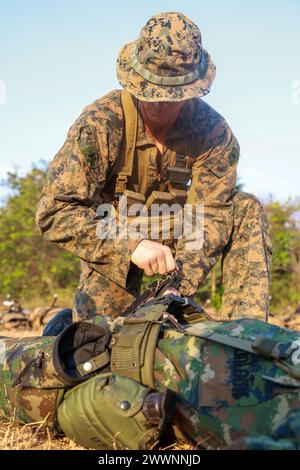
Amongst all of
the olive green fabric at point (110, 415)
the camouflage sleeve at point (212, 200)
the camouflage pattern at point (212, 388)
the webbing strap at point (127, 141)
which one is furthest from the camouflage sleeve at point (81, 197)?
the olive green fabric at point (110, 415)

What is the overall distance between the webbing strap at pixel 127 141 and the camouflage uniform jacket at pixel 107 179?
4cm

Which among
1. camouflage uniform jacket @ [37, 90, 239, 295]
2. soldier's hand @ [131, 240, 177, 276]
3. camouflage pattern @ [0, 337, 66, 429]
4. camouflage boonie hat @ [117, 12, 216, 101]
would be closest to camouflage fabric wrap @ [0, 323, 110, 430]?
camouflage pattern @ [0, 337, 66, 429]

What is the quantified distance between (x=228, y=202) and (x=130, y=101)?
2.92 ft

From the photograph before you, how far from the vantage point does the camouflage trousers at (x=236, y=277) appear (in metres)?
4.25

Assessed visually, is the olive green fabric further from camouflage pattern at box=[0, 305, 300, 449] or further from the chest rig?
the chest rig

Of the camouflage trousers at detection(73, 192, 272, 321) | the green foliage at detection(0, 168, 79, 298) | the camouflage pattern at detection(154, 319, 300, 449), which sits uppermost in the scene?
the camouflage pattern at detection(154, 319, 300, 449)

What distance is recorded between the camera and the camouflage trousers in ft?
14.0

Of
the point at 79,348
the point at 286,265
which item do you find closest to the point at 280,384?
the point at 79,348

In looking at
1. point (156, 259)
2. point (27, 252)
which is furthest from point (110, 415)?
point (27, 252)

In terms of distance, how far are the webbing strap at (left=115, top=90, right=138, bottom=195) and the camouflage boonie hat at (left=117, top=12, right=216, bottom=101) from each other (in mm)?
221

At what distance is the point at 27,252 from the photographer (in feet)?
44.8

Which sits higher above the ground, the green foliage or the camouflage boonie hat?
the camouflage boonie hat

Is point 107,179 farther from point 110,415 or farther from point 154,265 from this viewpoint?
point 110,415

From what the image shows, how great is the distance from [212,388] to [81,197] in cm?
176
